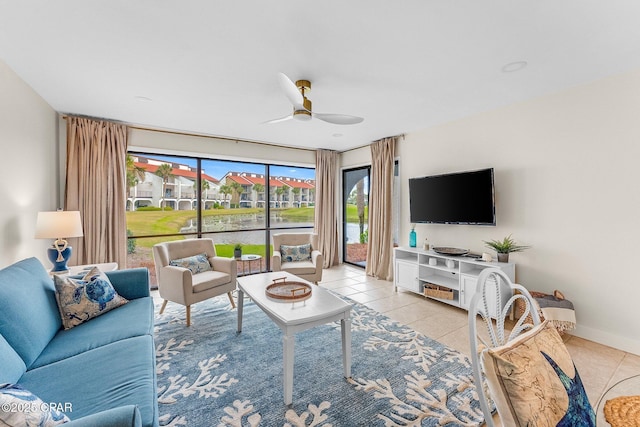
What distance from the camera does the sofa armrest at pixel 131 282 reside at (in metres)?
2.45

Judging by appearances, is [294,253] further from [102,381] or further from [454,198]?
[102,381]

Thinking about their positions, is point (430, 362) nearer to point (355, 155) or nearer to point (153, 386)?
point (153, 386)

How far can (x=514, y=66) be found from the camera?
2340 millimetres

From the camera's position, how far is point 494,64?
7.59 feet

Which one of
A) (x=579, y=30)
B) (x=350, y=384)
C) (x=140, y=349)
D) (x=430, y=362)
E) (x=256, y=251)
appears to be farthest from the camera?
(x=256, y=251)

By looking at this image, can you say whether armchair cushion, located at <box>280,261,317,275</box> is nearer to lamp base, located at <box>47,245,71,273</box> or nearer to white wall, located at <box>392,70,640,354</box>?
white wall, located at <box>392,70,640,354</box>

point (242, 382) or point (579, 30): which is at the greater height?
point (579, 30)

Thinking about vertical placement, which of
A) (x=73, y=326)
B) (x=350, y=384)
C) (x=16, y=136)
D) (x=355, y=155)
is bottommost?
(x=350, y=384)

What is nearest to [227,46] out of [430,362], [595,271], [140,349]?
[140,349]

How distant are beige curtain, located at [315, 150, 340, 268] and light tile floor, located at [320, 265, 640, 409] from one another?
25.7 inches

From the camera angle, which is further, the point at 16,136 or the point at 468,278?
the point at 468,278

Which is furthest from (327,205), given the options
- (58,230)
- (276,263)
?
(58,230)

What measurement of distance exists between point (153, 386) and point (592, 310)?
360cm

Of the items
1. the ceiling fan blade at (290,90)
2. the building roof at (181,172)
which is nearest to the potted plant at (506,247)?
the ceiling fan blade at (290,90)
